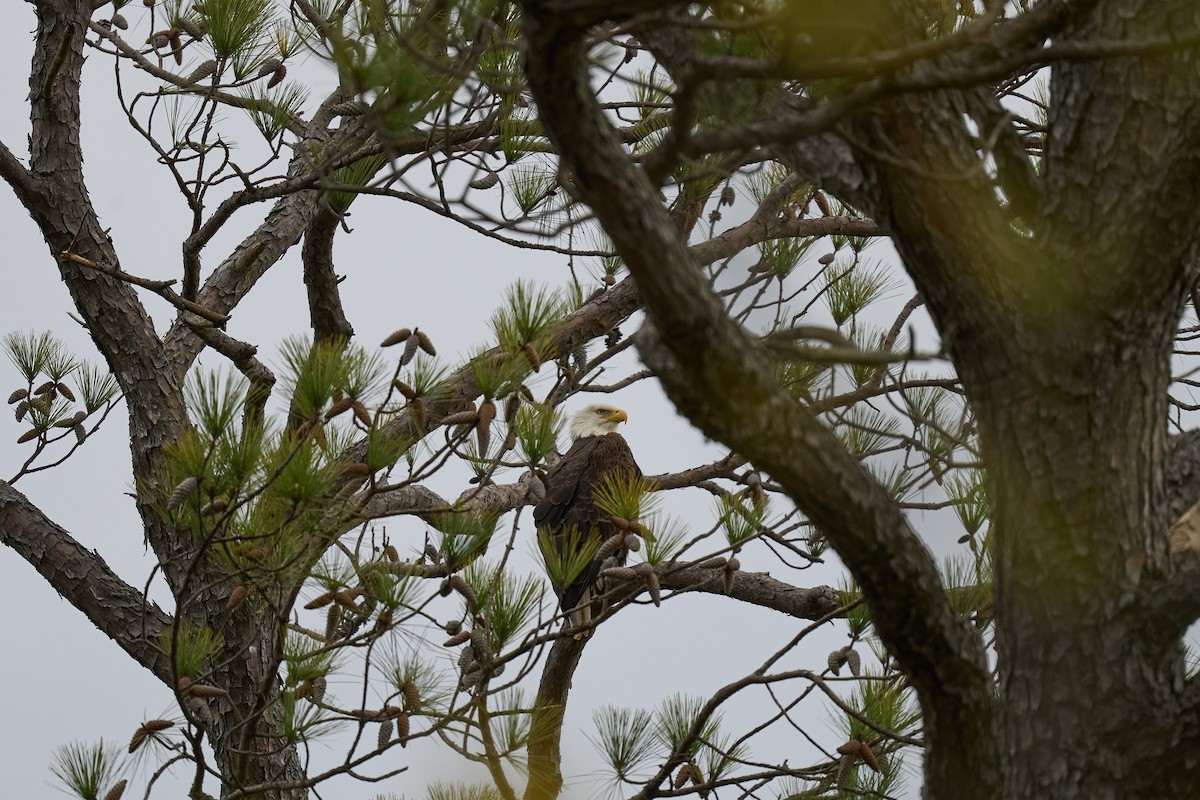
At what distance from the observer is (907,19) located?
154 cm

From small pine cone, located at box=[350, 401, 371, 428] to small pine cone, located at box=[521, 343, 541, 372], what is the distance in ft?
1.04

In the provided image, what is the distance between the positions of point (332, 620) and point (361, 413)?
422 mm

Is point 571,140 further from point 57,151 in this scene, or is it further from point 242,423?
point 57,151

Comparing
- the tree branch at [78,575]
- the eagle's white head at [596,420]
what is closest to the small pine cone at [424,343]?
the tree branch at [78,575]

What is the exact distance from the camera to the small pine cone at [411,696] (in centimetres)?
223

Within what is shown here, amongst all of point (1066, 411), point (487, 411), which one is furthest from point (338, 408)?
point (1066, 411)

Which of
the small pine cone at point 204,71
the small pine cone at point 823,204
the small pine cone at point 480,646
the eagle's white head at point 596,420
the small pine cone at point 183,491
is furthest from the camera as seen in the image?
the eagle's white head at point 596,420

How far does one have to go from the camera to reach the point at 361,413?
6.63 ft

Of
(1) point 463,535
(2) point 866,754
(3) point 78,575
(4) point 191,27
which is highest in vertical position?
(4) point 191,27

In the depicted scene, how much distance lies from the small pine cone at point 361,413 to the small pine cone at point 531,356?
0.32 m

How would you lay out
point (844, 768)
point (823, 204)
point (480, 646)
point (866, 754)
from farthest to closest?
point (823, 204) → point (844, 768) → point (866, 754) → point (480, 646)

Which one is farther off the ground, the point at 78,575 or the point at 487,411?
the point at 78,575

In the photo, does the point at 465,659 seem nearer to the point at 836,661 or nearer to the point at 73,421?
the point at 836,661

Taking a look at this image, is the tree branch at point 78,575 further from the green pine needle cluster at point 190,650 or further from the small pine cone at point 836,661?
the small pine cone at point 836,661
